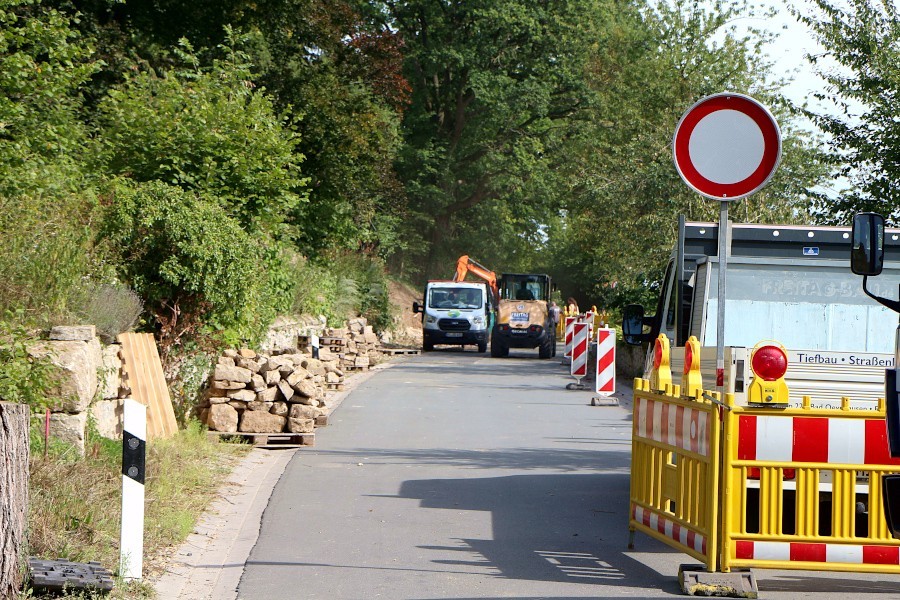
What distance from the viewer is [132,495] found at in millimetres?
6605

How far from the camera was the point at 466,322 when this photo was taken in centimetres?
4038

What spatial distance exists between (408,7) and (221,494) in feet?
156

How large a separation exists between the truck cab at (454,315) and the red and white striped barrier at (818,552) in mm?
33797

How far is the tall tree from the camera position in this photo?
54156 mm

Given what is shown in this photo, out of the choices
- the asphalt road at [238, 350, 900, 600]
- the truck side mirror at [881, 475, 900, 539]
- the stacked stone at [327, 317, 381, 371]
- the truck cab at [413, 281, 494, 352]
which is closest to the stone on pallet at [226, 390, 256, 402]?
the asphalt road at [238, 350, 900, 600]

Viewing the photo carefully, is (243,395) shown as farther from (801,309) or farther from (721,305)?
(721,305)

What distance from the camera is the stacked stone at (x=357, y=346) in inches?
1087

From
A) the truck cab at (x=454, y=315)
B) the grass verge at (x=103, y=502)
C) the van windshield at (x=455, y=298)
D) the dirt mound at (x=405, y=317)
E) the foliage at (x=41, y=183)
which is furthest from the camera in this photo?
the dirt mound at (x=405, y=317)

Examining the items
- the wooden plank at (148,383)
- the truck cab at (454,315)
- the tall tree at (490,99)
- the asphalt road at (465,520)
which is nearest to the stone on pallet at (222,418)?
the wooden plank at (148,383)

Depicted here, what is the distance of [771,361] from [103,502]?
425 centimetres

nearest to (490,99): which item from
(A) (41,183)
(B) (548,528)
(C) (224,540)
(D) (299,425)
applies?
(A) (41,183)

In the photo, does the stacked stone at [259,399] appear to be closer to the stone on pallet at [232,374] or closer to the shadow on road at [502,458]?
the stone on pallet at [232,374]

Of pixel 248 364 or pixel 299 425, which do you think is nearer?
pixel 299 425

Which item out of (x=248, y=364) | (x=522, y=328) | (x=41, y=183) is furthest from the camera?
(x=522, y=328)
